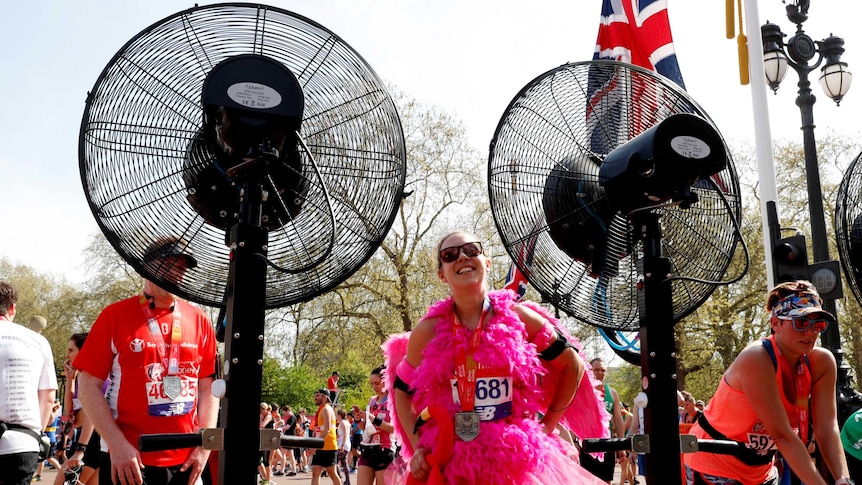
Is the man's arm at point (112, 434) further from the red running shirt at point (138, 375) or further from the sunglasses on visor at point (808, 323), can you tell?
the sunglasses on visor at point (808, 323)

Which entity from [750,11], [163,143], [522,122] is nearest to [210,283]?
[163,143]

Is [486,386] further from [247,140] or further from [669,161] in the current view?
[247,140]

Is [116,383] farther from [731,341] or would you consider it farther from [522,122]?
[731,341]

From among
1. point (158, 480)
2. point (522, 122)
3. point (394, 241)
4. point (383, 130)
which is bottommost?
point (158, 480)

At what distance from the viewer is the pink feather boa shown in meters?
3.05

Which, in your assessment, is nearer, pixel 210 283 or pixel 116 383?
pixel 210 283

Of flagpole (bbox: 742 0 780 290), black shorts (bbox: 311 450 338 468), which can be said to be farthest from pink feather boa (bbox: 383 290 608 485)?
black shorts (bbox: 311 450 338 468)

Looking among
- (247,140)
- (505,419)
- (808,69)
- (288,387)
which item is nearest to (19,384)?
(247,140)

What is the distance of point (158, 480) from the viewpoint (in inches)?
Answer: 138

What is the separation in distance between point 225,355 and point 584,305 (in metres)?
1.95

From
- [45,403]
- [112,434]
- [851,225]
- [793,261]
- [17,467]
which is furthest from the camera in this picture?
[793,261]

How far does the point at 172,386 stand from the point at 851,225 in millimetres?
4735

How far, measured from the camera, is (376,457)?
30.2 feet

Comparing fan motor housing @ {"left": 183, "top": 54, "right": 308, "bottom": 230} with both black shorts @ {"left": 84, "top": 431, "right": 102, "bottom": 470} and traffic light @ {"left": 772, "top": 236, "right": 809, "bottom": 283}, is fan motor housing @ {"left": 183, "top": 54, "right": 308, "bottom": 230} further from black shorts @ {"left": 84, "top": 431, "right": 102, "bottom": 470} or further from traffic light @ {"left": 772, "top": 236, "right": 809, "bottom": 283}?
traffic light @ {"left": 772, "top": 236, "right": 809, "bottom": 283}
